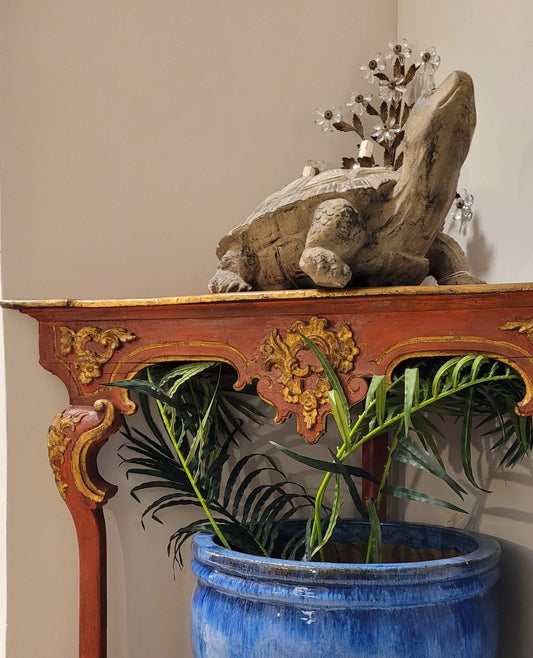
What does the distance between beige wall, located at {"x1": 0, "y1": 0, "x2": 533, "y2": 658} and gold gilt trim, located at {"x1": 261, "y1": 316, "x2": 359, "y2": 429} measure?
0.35 metres

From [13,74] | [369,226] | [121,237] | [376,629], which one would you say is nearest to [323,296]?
[369,226]

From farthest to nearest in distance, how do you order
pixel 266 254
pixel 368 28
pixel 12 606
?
1. pixel 368 28
2. pixel 12 606
3. pixel 266 254

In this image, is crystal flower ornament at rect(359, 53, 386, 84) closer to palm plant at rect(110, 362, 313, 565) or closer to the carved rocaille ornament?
palm plant at rect(110, 362, 313, 565)

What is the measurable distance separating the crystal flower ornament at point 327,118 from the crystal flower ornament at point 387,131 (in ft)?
0.29

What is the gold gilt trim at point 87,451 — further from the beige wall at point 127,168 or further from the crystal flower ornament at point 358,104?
the crystal flower ornament at point 358,104

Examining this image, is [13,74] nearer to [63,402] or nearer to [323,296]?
[63,402]

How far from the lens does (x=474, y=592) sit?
3.61 ft

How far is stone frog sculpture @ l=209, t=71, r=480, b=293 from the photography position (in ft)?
3.59

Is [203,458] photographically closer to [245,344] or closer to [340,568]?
[245,344]

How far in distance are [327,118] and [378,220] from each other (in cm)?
53

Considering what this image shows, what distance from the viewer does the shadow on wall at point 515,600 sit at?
4.27 ft

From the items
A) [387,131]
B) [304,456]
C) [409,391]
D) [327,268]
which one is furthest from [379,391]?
[387,131]

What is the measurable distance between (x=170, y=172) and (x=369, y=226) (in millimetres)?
523

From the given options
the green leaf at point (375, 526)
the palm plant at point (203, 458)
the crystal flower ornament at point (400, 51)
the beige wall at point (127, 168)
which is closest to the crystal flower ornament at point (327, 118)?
the beige wall at point (127, 168)
